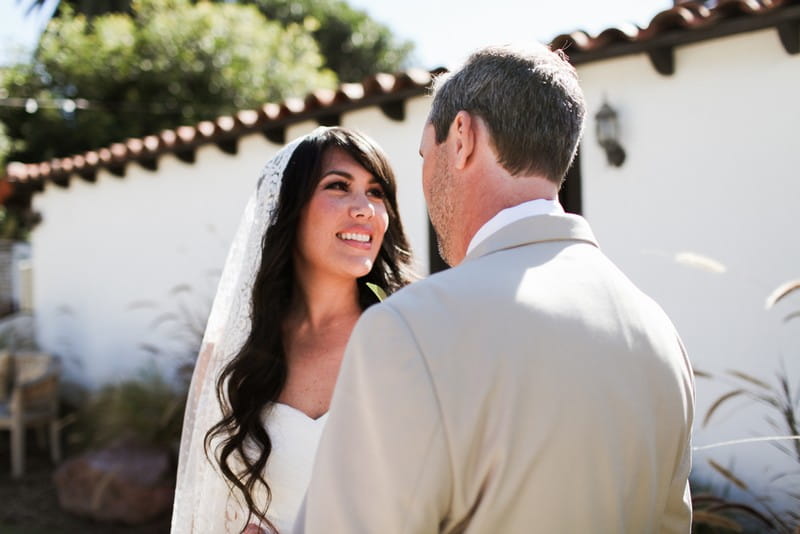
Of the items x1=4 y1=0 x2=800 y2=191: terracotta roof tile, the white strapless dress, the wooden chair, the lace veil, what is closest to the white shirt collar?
the white strapless dress

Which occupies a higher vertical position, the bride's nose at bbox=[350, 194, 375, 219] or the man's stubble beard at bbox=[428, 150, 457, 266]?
the man's stubble beard at bbox=[428, 150, 457, 266]

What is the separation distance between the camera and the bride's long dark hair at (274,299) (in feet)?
8.66

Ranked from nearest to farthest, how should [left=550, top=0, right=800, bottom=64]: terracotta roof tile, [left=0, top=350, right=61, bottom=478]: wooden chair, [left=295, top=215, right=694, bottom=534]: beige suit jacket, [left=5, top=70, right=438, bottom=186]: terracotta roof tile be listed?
[left=295, top=215, right=694, bottom=534]: beige suit jacket → [left=550, top=0, right=800, bottom=64]: terracotta roof tile → [left=5, top=70, right=438, bottom=186]: terracotta roof tile → [left=0, top=350, right=61, bottom=478]: wooden chair

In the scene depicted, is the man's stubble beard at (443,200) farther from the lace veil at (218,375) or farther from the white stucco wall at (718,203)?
the white stucco wall at (718,203)

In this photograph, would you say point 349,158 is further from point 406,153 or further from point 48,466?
point 48,466

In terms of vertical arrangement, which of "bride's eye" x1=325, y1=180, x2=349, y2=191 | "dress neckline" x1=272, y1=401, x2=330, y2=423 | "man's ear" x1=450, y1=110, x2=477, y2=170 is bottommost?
"dress neckline" x1=272, y1=401, x2=330, y2=423

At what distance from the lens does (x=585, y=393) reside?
1290 millimetres

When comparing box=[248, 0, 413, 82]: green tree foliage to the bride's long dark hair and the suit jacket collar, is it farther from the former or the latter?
the suit jacket collar

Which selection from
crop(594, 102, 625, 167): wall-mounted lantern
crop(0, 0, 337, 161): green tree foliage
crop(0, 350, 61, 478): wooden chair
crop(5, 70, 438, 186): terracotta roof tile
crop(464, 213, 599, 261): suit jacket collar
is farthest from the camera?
crop(0, 0, 337, 161): green tree foliage

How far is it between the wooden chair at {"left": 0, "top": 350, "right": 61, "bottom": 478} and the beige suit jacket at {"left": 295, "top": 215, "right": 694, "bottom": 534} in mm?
7573

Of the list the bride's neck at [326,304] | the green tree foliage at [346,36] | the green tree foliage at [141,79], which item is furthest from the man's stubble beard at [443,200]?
the green tree foliage at [346,36]

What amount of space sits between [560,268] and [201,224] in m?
7.34

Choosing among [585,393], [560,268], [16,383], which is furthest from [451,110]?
[16,383]

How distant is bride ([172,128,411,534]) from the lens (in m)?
2.64
